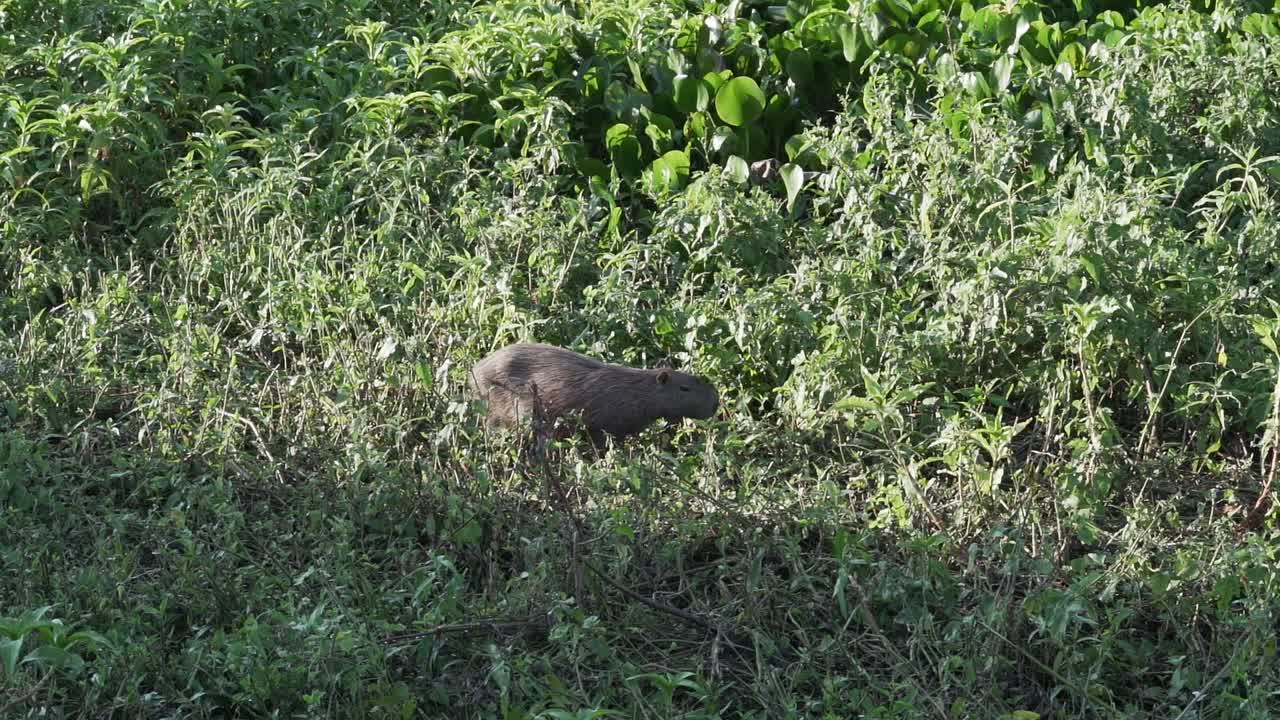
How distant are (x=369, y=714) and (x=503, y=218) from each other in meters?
2.78

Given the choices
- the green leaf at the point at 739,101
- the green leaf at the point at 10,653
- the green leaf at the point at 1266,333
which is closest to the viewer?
the green leaf at the point at 10,653

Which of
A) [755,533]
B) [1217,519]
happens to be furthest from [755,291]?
[1217,519]

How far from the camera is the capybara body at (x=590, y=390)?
514 cm

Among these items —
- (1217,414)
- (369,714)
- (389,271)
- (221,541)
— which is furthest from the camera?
(389,271)

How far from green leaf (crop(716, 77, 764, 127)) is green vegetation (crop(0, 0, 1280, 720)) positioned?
0.03 meters

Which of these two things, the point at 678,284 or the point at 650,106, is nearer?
the point at 678,284

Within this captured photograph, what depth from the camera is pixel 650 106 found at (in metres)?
6.86

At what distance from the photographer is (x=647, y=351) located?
572cm

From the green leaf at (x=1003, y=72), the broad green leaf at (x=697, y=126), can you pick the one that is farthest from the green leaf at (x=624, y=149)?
the green leaf at (x=1003, y=72)

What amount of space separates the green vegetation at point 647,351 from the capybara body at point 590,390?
11 cm

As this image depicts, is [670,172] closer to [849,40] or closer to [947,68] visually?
[849,40]

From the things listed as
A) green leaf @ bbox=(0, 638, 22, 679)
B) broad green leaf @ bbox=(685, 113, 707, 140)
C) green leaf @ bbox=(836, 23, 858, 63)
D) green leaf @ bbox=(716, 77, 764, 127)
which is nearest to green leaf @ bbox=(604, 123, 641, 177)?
broad green leaf @ bbox=(685, 113, 707, 140)

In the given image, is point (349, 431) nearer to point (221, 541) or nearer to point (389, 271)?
point (221, 541)

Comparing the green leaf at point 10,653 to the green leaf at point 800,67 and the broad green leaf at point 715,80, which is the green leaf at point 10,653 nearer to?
the broad green leaf at point 715,80
